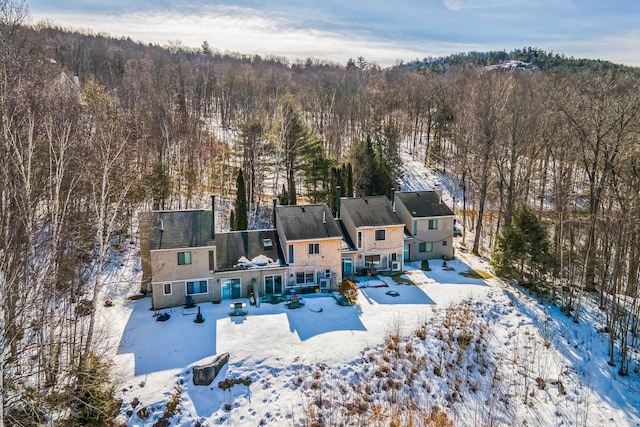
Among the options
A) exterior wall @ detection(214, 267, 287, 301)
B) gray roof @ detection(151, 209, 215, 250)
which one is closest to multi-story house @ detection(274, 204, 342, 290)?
exterior wall @ detection(214, 267, 287, 301)

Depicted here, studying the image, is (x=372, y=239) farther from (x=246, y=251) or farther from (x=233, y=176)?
(x=233, y=176)

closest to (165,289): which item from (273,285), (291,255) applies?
(273,285)

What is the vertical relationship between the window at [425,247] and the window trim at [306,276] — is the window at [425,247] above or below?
above

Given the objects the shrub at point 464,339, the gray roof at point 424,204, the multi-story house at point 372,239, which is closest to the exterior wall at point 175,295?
the multi-story house at point 372,239

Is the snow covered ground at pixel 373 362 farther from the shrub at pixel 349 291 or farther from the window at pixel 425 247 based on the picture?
the window at pixel 425 247

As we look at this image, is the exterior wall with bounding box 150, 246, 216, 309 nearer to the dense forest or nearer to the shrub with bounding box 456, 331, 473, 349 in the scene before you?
the dense forest

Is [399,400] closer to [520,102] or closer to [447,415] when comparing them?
[447,415]
